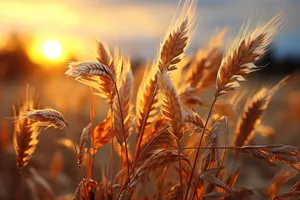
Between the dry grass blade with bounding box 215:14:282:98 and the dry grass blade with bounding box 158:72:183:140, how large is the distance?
7.1 inches

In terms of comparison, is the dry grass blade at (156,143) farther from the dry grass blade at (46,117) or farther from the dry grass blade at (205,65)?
the dry grass blade at (205,65)

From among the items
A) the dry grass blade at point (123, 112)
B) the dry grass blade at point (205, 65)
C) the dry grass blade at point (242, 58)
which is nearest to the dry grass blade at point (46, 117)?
the dry grass blade at point (123, 112)

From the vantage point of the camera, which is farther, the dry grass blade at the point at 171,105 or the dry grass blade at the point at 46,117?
the dry grass blade at the point at 46,117

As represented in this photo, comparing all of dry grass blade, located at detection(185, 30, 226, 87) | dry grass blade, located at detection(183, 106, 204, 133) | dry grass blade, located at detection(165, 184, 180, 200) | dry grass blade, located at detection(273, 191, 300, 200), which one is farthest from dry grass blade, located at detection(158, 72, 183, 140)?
dry grass blade, located at detection(185, 30, 226, 87)

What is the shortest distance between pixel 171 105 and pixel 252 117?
0.72 meters

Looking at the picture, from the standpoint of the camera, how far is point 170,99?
60.7 inches

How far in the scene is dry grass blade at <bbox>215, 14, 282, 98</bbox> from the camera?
1.66 meters

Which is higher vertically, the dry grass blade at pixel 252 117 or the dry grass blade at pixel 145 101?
the dry grass blade at pixel 145 101

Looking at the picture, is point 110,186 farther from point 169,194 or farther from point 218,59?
point 218,59

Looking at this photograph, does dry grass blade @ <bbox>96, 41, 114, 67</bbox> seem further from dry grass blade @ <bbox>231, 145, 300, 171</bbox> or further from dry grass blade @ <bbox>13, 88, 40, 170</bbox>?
dry grass blade @ <bbox>231, 145, 300, 171</bbox>

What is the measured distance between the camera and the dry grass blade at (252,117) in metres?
2.16

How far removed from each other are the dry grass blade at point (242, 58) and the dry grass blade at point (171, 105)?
0.59 feet

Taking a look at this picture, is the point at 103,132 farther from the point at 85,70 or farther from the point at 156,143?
the point at 85,70

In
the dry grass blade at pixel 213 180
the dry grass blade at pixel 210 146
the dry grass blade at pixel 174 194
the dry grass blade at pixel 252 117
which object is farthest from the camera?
the dry grass blade at pixel 252 117
